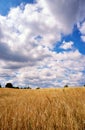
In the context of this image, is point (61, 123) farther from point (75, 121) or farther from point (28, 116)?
point (28, 116)

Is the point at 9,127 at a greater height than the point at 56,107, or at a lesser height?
lesser

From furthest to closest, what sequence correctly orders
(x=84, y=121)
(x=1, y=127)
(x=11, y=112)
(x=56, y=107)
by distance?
1. (x=56, y=107)
2. (x=11, y=112)
3. (x=84, y=121)
4. (x=1, y=127)

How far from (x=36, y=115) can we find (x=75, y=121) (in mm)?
1264

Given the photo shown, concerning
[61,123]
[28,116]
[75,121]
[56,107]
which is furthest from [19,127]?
[56,107]

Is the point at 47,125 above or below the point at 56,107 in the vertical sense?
below

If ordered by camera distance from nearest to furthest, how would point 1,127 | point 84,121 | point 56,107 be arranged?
point 1,127
point 84,121
point 56,107

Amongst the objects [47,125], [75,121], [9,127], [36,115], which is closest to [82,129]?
[75,121]

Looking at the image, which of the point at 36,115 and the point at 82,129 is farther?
the point at 36,115

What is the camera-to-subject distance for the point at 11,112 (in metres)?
7.50

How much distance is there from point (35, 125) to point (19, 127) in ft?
1.54

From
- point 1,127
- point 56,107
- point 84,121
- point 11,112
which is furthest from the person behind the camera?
point 56,107

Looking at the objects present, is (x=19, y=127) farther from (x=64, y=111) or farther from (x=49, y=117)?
(x=64, y=111)

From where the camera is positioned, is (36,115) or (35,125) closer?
(35,125)

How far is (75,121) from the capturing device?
6.65 meters
